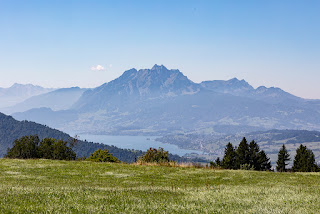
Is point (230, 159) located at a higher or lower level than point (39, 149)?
lower

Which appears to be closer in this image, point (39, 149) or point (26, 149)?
point (26, 149)

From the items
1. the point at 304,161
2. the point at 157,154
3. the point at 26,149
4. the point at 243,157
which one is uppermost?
the point at 157,154

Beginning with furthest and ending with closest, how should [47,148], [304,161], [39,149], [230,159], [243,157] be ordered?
[304,161] → [243,157] → [230,159] → [47,148] → [39,149]

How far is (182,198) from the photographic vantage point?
12.9m

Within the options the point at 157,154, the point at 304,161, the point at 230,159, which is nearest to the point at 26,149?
the point at 157,154

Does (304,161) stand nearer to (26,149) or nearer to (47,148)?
(47,148)

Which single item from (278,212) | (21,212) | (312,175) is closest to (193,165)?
(312,175)

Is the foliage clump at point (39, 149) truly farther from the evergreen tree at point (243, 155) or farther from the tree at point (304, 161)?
the tree at point (304, 161)

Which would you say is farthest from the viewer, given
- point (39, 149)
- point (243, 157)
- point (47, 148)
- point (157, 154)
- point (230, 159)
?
point (243, 157)

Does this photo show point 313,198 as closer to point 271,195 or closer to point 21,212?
point 271,195

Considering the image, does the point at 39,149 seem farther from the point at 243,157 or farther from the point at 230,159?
the point at 243,157

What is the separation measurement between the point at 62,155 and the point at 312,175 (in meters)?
34.6

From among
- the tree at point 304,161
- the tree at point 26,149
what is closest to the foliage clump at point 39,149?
the tree at point 26,149

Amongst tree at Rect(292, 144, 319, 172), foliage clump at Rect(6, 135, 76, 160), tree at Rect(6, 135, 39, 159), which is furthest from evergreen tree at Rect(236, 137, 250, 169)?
tree at Rect(6, 135, 39, 159)
